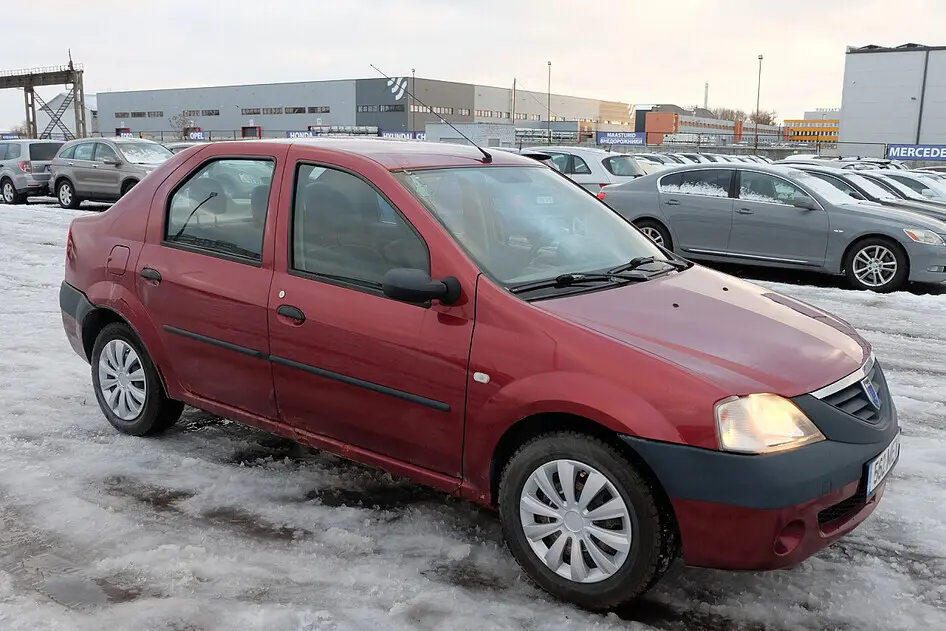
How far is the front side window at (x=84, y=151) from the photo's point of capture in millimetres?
18953

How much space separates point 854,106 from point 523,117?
155 feet

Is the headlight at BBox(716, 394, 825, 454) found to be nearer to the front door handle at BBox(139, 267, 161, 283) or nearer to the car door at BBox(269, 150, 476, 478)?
the car door at BBox(269, 150, 476, 478)

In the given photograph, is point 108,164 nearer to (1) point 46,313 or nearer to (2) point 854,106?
(1) point 46,313

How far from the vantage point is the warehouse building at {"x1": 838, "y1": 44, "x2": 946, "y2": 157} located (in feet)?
170

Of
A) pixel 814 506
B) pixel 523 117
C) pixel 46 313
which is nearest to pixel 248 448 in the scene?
pixel 814 506

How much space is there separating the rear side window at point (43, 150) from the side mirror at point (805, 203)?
1851 cm

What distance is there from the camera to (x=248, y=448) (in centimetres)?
469

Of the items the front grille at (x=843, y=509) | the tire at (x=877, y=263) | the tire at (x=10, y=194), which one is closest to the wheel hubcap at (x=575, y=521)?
the front grille at (x=843, y=509)

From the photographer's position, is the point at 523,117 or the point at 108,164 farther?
the point at 523,117

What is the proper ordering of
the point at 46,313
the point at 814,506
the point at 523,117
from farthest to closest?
the point at 523,117
the point at 46,313
the point at 814,506

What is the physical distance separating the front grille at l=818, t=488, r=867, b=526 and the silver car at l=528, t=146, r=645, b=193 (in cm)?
1242

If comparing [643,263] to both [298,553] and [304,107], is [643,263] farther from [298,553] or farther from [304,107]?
[304,107]

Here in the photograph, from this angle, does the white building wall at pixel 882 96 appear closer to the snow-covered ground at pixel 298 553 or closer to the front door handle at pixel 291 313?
the snow-covered ground at pixel 298 553

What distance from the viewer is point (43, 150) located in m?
21.2
